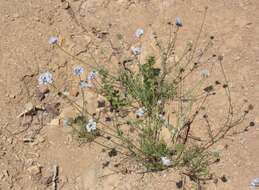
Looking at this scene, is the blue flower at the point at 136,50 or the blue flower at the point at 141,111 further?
the blue flower at the point at 136,50

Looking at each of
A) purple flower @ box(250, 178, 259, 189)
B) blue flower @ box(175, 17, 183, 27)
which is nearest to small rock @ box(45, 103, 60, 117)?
blue flower @ box(175, 17, 183, 27)

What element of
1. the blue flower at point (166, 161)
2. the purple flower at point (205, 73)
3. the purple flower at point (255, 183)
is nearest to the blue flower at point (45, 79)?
the blue flower at point (166, 161)

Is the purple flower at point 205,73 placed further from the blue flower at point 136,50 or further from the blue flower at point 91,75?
the blue flower at point 91,75

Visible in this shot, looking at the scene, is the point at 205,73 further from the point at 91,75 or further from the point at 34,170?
the point at 34,170

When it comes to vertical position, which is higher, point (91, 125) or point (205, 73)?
point (205, 73)

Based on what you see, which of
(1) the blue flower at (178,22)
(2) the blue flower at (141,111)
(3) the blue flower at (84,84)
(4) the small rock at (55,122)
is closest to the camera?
(2) the blue flower at (141,111)

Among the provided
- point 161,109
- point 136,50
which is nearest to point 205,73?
point 161,109

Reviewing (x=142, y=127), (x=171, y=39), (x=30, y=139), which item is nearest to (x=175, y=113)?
(x=142, y=127)

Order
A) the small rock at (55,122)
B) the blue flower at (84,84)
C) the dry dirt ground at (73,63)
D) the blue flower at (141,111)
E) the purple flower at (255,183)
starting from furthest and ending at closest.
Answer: the small rock at (55,122), the blue flower at (84,84), the blue flower at (141,111), the dry dirt ground at (73,63), the purple flower at (255,183)
